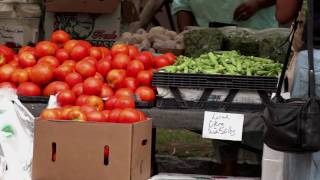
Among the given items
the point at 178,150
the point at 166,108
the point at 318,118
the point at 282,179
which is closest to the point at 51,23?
the point at 178,150

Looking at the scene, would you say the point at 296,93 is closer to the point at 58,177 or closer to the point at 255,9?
the point at 58,177

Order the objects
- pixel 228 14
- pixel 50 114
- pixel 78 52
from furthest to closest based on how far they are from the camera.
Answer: pixel 228 14
pixel 78 52
pixel 50 114

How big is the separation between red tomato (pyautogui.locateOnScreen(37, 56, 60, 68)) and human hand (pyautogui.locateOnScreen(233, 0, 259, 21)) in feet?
7.65

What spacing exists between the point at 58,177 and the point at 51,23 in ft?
12.5

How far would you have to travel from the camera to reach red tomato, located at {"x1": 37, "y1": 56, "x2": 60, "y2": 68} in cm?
393

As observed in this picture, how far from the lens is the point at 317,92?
2979mm

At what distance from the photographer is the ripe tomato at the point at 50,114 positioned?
11.2 ft

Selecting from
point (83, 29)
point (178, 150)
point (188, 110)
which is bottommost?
point (178, 150)

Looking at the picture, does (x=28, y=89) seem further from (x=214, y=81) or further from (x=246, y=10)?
(x=246, y=10)

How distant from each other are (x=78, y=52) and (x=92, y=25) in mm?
2852

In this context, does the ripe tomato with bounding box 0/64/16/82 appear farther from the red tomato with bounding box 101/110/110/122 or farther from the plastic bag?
the red tomato with bounding box 101/110/110/122

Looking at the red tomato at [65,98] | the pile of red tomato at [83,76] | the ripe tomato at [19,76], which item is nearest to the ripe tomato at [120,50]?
the pile of red tomato at [83,76]

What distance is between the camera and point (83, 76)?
12.5 ft

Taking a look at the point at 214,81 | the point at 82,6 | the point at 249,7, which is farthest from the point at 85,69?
the point at 82,6
